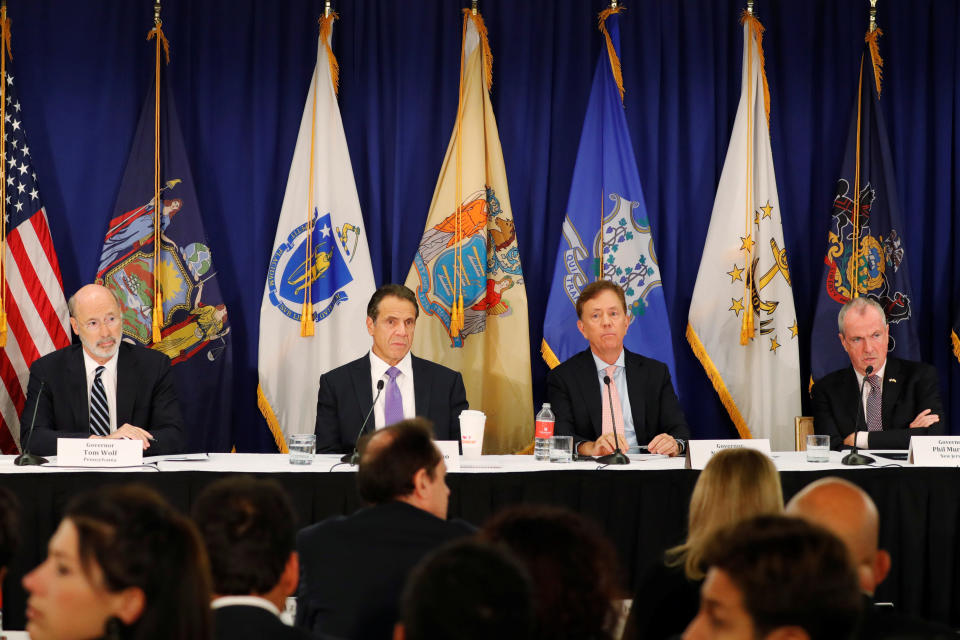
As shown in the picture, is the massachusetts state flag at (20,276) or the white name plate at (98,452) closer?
the white name plate at (98,452)

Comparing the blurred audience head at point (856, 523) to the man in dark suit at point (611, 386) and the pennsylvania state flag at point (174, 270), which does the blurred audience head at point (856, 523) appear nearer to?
the man in dark suit at point (611, 386)

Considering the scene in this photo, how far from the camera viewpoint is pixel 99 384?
179 inches

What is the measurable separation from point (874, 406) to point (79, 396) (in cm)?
354

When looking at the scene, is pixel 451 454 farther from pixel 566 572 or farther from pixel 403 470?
pixel 566 572

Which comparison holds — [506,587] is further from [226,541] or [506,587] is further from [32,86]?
[32,86]

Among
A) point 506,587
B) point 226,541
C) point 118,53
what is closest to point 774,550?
point 506,587

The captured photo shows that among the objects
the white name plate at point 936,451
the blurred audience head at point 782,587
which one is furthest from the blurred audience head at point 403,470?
the white name plate at point 936,451

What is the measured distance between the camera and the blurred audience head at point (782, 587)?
143cm

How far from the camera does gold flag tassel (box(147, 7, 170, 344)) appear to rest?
513 centimetres

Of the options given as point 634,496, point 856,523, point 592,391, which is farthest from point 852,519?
point 592,391

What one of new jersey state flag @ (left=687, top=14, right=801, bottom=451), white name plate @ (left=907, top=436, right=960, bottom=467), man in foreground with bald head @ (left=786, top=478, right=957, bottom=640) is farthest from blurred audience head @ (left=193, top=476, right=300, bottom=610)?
new jersey state flag @ (left=687, top=14, right=801, bottom=451)

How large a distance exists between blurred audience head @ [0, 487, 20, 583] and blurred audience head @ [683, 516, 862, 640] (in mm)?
1179

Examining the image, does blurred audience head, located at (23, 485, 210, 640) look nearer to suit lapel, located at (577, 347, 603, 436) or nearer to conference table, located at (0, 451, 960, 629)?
conference table, located at (0, 451, 960, 629)

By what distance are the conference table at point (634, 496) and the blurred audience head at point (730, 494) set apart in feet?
3.85
